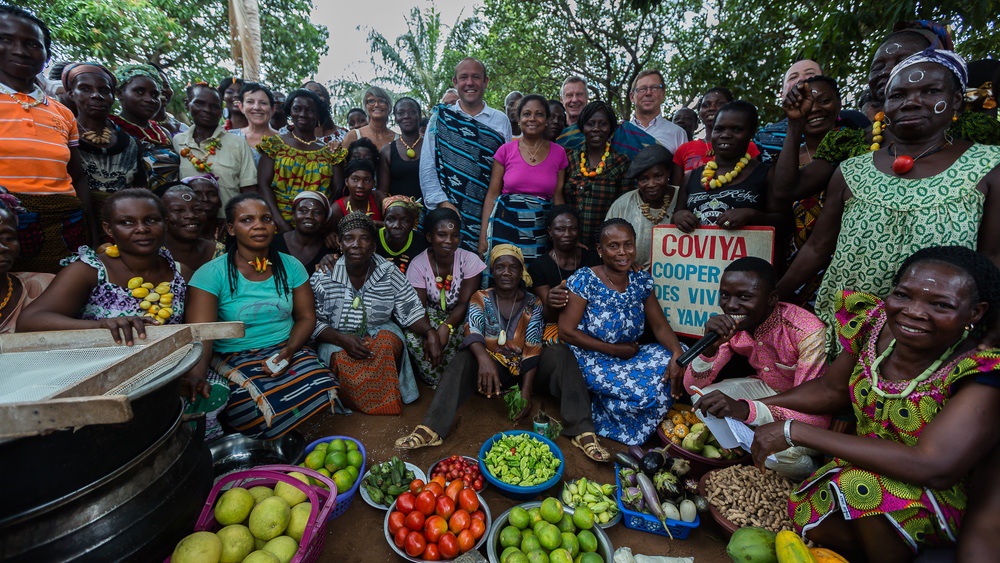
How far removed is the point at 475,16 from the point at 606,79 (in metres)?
5.29

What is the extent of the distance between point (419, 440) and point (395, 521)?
35.5 inches

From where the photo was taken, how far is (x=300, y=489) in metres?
2.28

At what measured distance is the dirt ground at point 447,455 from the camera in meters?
2.55

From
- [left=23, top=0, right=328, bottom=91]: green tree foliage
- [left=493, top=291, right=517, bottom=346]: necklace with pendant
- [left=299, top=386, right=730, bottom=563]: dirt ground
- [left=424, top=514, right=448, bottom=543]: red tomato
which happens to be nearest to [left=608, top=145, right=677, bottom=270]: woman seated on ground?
[left=493, top=291, right=517, bottom=346]: necklace with pendant

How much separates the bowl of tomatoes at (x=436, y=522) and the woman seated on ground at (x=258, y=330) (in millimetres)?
1188

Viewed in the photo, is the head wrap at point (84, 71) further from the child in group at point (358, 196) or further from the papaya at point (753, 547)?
the papaya at point (753, 547)

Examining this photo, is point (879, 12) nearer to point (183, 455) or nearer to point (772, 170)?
point (772, 170)

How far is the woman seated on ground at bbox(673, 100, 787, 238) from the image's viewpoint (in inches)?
133

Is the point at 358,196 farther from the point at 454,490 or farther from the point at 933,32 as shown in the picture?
the point at 933,32

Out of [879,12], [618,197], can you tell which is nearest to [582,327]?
[618,197]

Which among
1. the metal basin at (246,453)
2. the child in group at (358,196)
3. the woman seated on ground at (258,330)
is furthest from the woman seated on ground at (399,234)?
the metal basin at (246,453)

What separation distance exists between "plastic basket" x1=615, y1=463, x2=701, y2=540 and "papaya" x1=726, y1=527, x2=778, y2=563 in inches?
18.6

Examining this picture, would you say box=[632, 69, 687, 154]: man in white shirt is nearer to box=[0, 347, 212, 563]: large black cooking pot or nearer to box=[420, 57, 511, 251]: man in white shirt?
box=[420, 57, 511, 251]: man in white shirt

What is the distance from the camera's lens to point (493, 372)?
361cm
